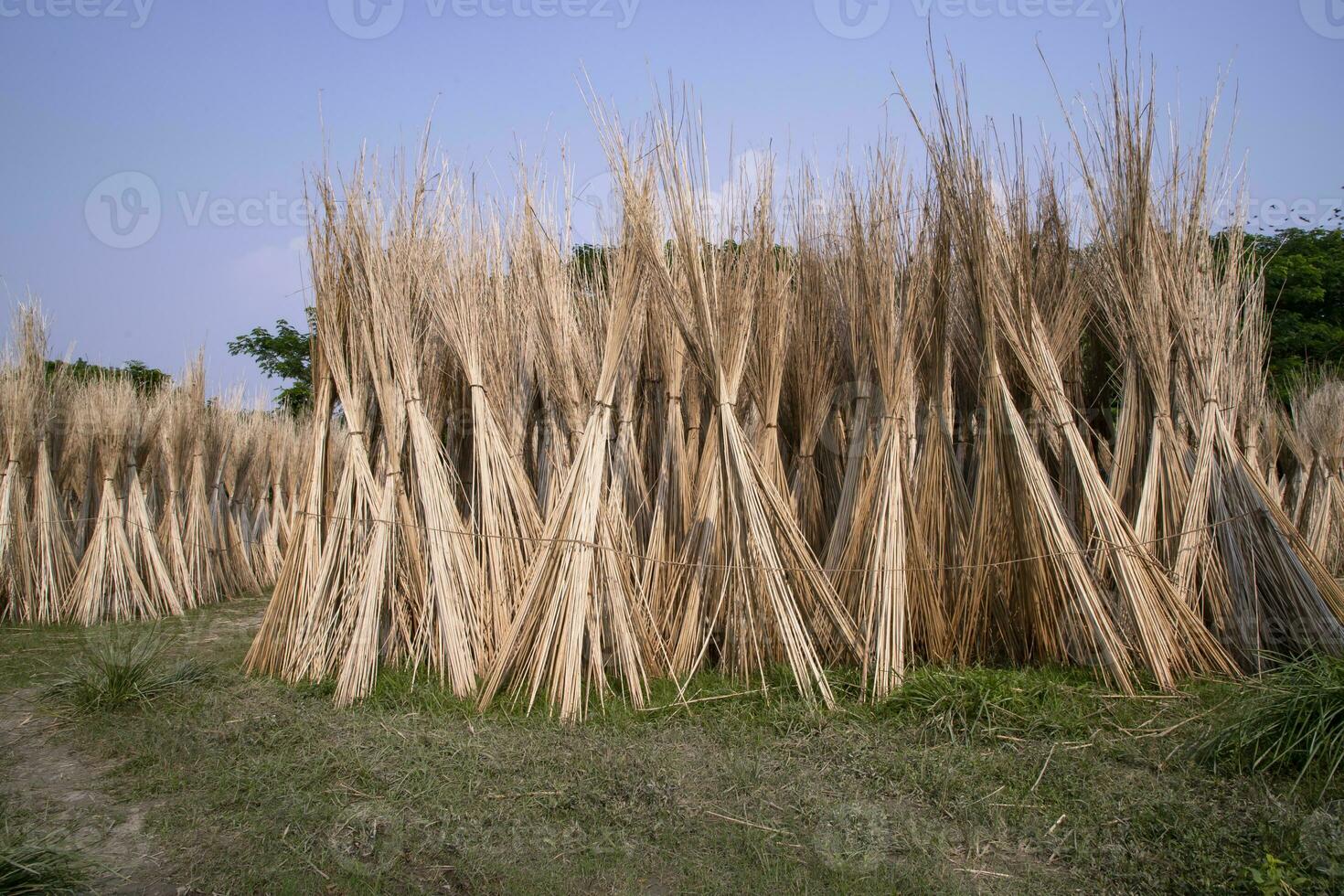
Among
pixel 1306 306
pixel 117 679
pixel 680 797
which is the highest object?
pixel 1306 306

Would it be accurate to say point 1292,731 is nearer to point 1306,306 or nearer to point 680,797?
point 680,797

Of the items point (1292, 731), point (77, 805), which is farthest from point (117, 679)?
point (1292, 731)

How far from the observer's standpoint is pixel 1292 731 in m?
2.59

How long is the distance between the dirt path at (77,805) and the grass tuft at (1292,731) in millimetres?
3181

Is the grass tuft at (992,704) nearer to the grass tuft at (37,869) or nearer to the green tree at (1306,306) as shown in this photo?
the grass tuft at (37,869)

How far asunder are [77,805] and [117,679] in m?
1.14

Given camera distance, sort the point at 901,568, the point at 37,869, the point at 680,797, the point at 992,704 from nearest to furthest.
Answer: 1. the point at 37,869
2. the point at 680,797
3. the point at 992,704
4. the point at 901,568

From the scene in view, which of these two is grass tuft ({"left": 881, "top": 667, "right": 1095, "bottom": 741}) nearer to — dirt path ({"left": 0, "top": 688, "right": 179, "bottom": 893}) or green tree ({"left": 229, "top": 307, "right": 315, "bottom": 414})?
dirt path ({"left": 0, "top": 688, "right": 179, "bottom": 893})

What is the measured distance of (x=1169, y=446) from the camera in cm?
411

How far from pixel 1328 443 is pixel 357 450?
8456 millimetres

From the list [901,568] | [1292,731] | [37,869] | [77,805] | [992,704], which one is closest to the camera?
[37,869]

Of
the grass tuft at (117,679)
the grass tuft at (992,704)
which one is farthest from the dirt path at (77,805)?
the grass tuft at (992,704)

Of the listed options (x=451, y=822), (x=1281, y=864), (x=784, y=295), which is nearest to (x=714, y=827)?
(x=451, y=822)

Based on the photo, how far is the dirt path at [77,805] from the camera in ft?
7.92
